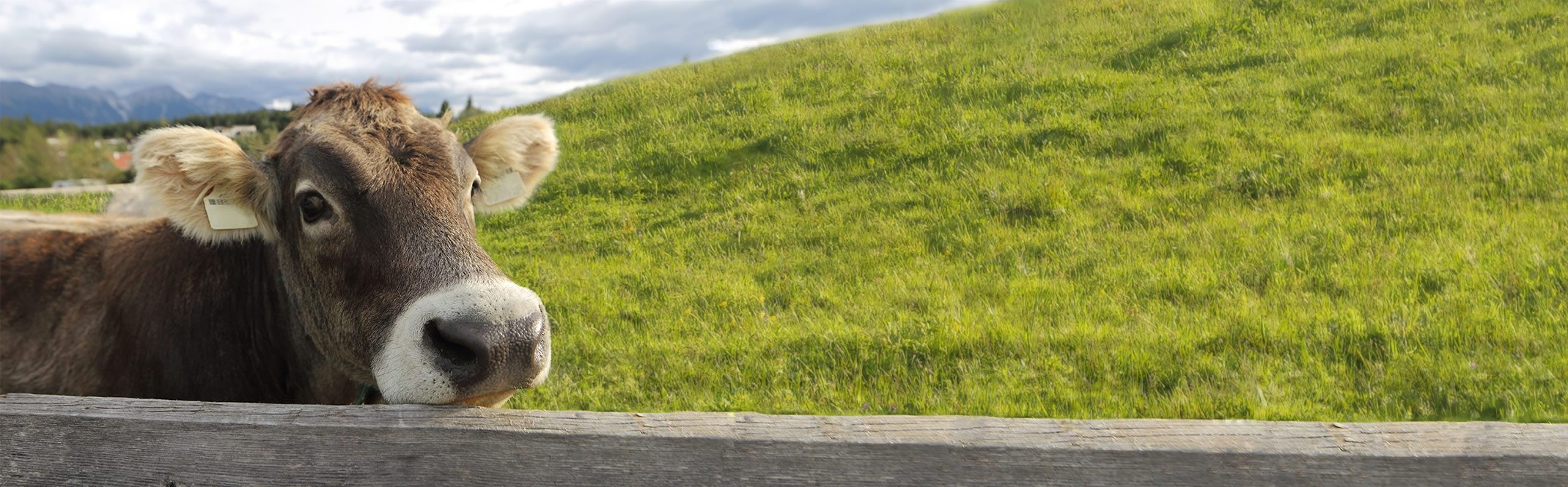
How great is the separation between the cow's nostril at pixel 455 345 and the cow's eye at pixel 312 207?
37.7 inches

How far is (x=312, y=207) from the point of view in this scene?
373cm

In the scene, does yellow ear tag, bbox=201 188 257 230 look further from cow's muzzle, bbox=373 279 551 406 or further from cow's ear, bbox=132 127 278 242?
cow's muzzle, bbox=373 279 551 406

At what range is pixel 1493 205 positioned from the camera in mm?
7844

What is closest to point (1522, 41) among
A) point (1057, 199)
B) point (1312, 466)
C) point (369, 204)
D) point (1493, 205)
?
point (1493, 205)

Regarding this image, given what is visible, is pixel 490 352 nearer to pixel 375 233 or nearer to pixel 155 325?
pixel 375 233

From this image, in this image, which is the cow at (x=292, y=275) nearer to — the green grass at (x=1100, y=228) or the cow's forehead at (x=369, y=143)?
the cow's forehead at (x=369, y=143)

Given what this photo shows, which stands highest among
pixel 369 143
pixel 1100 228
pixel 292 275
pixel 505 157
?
pixel 369 143

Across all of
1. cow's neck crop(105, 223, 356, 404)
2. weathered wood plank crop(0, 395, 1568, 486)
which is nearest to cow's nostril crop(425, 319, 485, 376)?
weathered wood plank crop(0, 395, 1568, 486)

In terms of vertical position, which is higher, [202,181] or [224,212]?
[202,181]

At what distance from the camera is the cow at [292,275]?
3209 millimetres

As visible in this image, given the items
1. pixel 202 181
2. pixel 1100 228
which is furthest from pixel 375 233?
pixel 1100 228

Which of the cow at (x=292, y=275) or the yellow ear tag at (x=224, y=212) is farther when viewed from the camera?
the yellow ear tag at (x=224, y=212)

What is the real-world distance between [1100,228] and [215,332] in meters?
7.00

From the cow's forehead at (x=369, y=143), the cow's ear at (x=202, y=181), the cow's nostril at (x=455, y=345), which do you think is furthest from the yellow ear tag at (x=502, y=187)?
the cow's nostril at (x=455, y=345)
